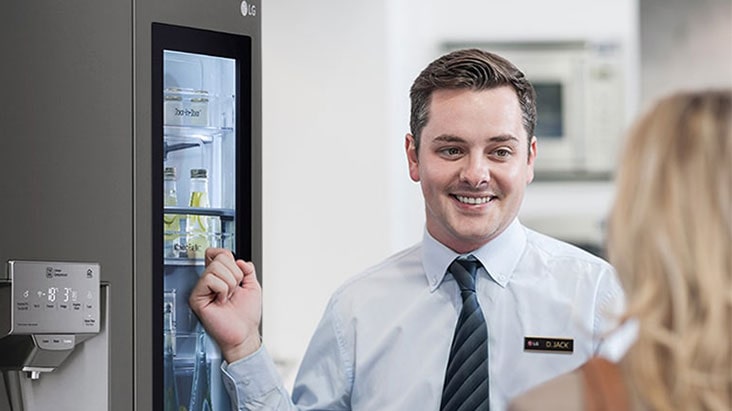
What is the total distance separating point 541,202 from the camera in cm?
478

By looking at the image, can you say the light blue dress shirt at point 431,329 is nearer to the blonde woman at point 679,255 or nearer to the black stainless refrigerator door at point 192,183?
the black stainless refrigerator door at point 192,183

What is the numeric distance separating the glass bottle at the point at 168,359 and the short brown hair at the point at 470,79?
0.56m

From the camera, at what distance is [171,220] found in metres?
2.18

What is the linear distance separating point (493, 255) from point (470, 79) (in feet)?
1.08

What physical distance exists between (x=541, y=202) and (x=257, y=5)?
8.59ft

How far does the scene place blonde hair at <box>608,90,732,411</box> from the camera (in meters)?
1.16

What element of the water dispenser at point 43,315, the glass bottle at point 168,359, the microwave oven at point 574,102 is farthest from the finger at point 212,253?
the microwave oven at point 574,102

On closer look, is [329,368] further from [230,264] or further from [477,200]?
[477,200]

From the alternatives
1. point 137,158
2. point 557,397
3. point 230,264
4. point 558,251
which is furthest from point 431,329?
point 557,397

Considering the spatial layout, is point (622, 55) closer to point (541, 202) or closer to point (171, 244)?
point (541, 202)

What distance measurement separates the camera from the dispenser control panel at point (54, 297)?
1.97 meters

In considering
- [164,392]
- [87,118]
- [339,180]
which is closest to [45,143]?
[87,118]

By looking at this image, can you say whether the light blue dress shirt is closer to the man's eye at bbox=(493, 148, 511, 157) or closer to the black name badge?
the black name badge

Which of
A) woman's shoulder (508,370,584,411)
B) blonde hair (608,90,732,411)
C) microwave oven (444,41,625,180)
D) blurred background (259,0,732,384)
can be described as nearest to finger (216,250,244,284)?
woman's shoulder (508,370,584,411)
